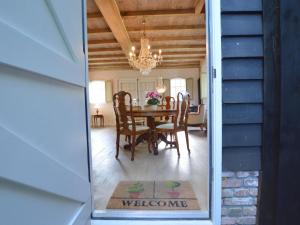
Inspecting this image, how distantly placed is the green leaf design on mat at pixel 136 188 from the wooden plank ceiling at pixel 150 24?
2.43 metres

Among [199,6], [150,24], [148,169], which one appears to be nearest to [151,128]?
[148,169]

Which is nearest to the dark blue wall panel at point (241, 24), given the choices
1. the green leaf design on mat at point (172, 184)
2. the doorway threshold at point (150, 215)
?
the doorway threshold at point (150, 215)

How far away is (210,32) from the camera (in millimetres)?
1446

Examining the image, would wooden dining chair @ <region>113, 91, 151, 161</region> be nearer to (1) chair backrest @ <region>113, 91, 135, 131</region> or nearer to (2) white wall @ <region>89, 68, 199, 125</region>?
(1) chair backrest @ <region>113, 91, 135, 131</region>

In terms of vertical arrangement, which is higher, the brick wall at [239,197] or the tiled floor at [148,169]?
the brick wall at [239,197]

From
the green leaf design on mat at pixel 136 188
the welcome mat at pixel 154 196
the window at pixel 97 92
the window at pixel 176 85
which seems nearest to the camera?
the welcome mat at pixel 154 196

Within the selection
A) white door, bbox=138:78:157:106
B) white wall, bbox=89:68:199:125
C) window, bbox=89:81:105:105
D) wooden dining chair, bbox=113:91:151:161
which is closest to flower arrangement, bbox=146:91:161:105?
wooden dining chair, bbox=113:91:151:161

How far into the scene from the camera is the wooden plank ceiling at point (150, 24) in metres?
3.55

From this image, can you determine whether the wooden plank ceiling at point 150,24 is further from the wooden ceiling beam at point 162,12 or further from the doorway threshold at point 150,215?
the doorway threshold at point 150,215

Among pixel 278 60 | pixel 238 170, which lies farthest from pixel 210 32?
pixel 238 170

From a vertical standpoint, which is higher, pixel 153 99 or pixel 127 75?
pixel 127 75

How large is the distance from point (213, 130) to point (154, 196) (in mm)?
876

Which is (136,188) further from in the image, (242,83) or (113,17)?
(113,17)

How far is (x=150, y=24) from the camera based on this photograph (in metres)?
4.46
